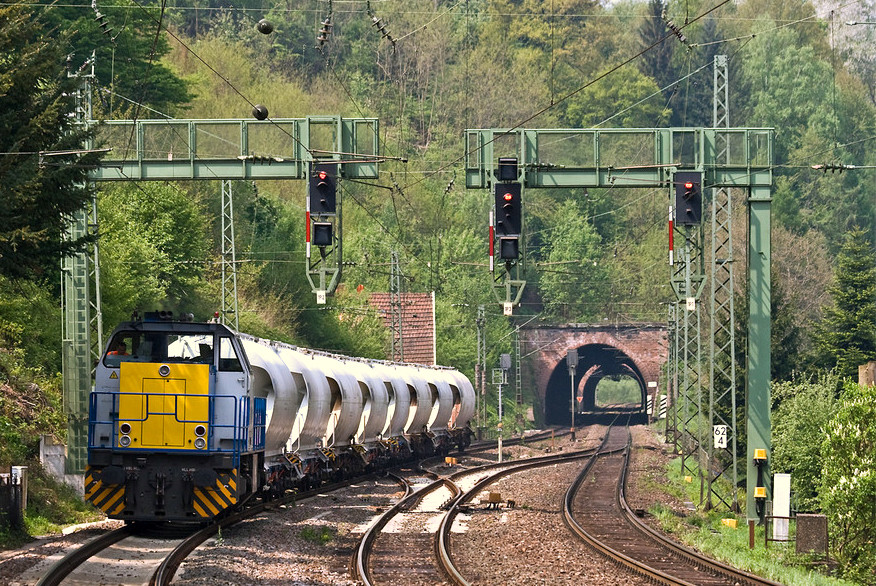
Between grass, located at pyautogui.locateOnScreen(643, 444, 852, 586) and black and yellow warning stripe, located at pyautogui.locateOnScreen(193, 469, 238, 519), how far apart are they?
8377 mm

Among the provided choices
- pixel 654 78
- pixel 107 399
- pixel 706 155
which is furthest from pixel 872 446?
pixel 654 78

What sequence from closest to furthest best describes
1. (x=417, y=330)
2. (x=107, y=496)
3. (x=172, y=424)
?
(x=107, y=496), (x=172, y=424), (x=417, y=330)

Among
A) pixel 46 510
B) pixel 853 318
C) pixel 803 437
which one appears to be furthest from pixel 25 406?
pixel 853 318

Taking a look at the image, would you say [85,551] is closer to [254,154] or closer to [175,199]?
[254,154]

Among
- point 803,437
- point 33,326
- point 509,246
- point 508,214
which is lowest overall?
point 803,437

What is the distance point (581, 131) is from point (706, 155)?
3.33 meters

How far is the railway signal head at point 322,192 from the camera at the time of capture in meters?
26.6

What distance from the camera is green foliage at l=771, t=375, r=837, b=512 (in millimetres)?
Result: 42812

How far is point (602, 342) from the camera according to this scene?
286 feet

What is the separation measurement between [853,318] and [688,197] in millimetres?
31935

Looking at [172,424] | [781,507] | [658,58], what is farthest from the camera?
[658,58]

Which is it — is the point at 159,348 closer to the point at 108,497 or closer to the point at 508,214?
the point at 108,497

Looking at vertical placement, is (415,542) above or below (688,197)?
below

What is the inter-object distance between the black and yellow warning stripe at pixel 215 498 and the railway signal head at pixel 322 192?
310 inches
